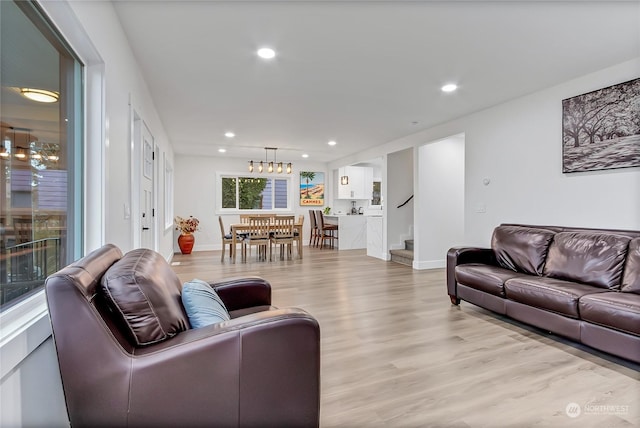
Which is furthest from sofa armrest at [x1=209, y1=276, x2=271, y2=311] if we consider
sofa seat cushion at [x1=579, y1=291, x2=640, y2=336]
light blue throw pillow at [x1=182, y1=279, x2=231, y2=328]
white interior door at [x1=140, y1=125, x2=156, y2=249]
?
sofa seat cushion at [x1=579, y1=291, x2=640, y2=336]

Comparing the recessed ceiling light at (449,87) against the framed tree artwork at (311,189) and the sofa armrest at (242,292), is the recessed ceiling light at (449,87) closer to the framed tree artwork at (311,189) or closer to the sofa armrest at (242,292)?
the sofa armrest at (242,292)

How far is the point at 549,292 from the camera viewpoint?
8.64 ft

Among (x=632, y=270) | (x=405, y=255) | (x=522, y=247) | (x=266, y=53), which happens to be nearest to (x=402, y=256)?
(x=405, y=255)

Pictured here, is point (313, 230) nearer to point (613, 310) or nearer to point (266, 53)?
point (266, 53)

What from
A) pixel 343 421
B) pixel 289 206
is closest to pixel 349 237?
pixel 289 206

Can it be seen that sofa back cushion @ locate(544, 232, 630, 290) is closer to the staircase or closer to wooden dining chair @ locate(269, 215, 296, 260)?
the staircase

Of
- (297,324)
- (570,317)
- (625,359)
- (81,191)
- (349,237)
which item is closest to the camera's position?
(297,324)

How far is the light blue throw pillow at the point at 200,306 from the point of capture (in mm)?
1530

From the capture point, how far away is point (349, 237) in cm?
840

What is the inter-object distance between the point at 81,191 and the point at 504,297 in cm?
337

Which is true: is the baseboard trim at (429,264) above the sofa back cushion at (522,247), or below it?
below

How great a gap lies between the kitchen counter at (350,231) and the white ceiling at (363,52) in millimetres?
3995

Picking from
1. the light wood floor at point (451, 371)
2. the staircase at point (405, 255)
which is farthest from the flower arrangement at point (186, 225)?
the staircase at point (405, 255)

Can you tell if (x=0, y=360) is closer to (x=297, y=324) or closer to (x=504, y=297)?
(x=297, y=324)
